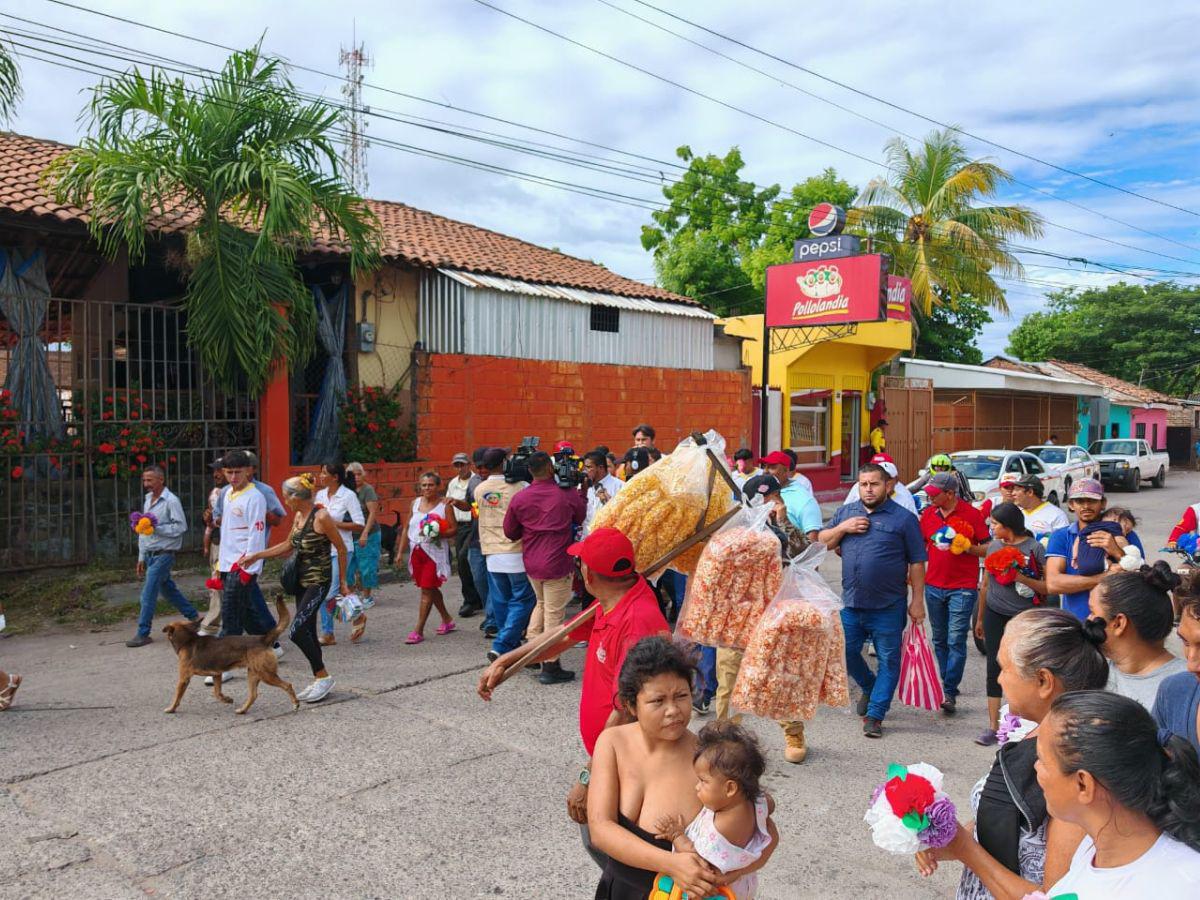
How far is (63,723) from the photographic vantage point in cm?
570

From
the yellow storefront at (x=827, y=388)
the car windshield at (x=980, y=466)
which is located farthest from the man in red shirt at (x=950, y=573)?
the yellow storefront at (x=827, y=388)

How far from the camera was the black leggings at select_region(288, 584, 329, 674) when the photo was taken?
6012mm

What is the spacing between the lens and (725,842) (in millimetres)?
2172

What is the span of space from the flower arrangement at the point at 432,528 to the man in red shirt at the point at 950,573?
4071 mm

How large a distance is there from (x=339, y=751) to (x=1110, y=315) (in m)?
44.7

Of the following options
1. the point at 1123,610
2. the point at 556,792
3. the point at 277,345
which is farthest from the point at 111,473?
the point at 1123,610

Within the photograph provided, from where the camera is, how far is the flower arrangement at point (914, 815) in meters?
1.87

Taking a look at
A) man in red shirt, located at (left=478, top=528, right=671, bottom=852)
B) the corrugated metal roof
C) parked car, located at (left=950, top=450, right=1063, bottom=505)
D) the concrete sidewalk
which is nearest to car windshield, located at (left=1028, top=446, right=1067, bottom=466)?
parked car, located at (left=950, top=450, right=1063, bottom=505)

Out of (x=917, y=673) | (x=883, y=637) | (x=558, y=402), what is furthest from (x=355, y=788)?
(x=558, y=402)

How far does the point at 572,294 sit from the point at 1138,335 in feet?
119

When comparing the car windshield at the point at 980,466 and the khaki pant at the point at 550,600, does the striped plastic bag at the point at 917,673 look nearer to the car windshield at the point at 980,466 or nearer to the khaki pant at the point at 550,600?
the khaki pant at the point at 550,600

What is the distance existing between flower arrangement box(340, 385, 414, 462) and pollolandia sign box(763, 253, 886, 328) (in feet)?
27.9

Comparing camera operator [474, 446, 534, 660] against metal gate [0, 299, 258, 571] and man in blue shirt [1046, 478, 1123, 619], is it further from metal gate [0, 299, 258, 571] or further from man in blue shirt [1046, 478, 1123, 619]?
metal gate [0, 299, 258, 571]

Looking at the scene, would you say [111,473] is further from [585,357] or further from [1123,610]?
[1123,610]
